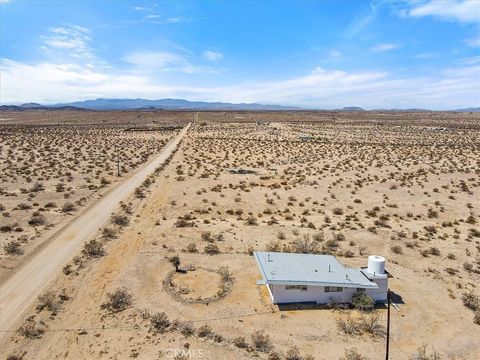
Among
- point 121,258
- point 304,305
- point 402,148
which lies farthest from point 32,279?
point 402,148

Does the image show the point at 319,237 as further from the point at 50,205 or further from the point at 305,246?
the point at 50,205

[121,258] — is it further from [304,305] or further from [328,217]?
[328,217]

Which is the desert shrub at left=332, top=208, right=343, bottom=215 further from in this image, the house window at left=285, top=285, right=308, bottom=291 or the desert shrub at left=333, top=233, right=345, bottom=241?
the house window at left=285, top=285, right=308, bottom=291

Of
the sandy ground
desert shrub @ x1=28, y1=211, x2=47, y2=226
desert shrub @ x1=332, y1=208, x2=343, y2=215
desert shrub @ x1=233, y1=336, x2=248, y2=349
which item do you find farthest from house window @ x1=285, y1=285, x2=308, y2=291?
desert shrub @ x1=28, y1=211, x2=47, y2=226

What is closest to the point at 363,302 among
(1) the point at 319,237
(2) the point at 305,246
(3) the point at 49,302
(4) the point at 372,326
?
(4) the point at 372,326

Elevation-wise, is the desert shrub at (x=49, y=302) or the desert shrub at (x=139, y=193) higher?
the desert shrub at (x=139, y=193)

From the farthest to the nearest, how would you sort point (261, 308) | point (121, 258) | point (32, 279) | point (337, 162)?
point (337, 162), point (121, 258), point (32, 279), point (261, 308)

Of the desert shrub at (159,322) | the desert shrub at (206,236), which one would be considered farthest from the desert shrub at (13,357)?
the desert shrub at (206,236)

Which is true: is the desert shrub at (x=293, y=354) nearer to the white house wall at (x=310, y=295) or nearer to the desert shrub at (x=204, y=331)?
the desert shrub at (x=204, y=331)
